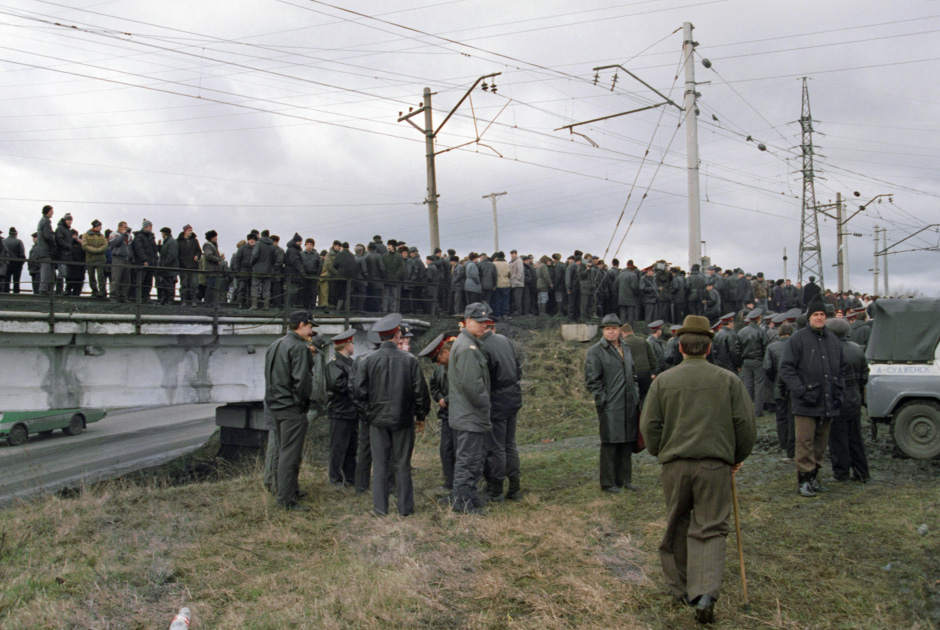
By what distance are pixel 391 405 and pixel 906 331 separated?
21.7ft

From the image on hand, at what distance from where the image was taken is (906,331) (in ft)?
29.3

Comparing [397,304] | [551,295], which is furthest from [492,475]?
[551,295]

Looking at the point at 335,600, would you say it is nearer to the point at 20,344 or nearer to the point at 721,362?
the point at 721,362

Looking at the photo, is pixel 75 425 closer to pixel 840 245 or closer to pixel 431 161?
pixel 431 161

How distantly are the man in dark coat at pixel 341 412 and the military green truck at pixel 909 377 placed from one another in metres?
6.60

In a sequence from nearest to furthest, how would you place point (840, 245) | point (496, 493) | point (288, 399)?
point (288, 399) → point (496, 493) → point (840, 245)

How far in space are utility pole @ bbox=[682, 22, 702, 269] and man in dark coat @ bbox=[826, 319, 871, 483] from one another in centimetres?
1275

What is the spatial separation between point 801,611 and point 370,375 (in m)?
4.34

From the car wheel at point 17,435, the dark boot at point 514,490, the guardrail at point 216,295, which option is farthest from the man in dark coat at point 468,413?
the car wheel at point 17,435

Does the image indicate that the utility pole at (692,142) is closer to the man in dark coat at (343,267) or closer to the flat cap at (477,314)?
the man in dark coat at (343,267)

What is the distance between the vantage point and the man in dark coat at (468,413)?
681 centimetres

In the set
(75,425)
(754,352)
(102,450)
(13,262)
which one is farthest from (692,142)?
(75,425)

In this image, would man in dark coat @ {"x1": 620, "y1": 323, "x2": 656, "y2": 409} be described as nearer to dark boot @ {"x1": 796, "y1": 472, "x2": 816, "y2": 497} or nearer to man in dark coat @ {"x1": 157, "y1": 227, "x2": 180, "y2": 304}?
dark boot @ {"x1": 796, "y1": 472, "x2": 816, "y2": 497}

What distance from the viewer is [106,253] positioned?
14.9 metres
